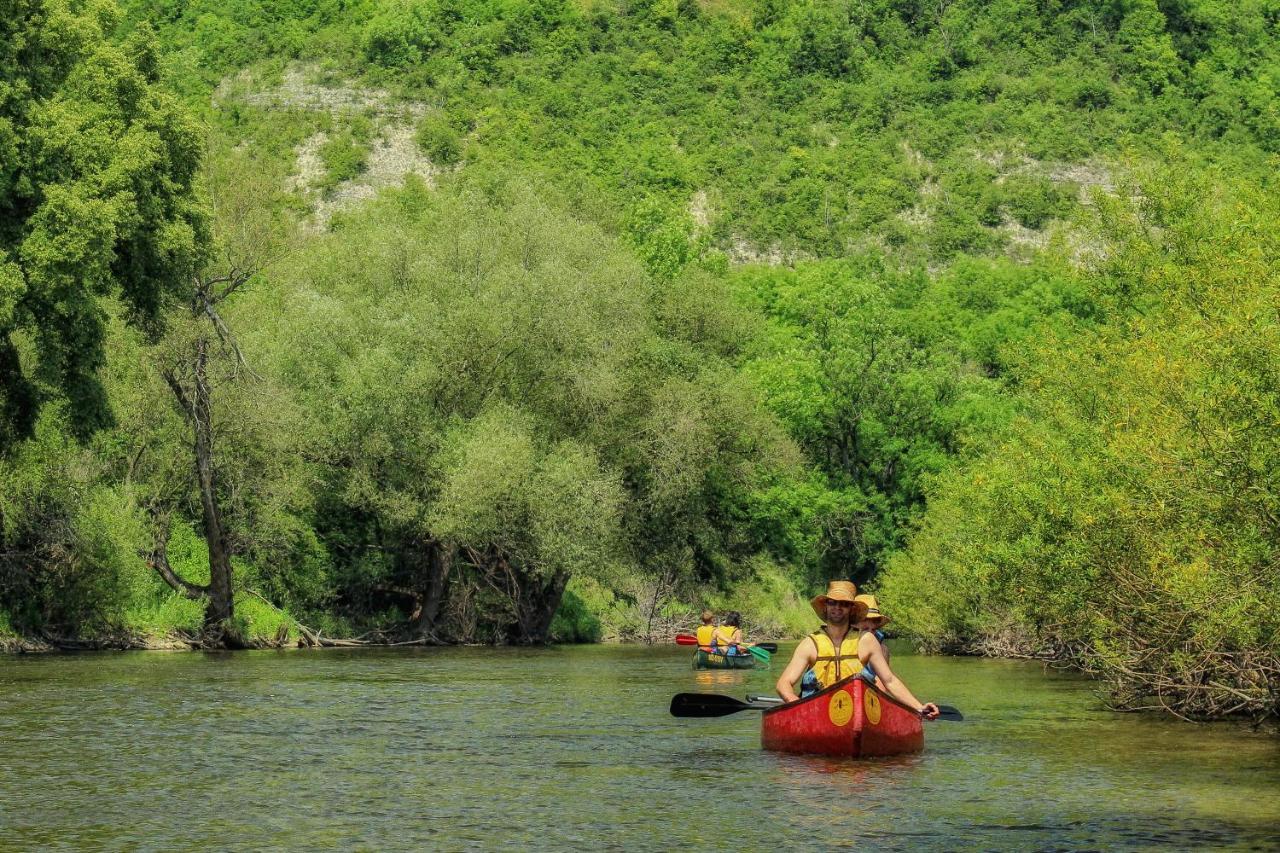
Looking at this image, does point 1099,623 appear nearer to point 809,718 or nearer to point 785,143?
point 809,718

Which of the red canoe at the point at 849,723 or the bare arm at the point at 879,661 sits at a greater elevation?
the bare arm at the point at 879,661

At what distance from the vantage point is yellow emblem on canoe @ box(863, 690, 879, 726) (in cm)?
1994

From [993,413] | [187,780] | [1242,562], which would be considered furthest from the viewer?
[993,413]

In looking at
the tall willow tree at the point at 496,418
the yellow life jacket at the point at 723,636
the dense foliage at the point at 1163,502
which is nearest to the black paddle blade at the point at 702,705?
the dense foliage at the point at 1163,502

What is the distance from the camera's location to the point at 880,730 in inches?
797

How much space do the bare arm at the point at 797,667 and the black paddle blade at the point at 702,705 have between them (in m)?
2.65

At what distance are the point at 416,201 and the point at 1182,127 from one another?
216ft

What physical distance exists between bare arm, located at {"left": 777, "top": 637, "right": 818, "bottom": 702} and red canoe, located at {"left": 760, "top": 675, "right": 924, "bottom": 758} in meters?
0.19

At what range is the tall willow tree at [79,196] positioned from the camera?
1337 inches

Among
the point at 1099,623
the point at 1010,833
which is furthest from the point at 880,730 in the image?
the point at 1099,623

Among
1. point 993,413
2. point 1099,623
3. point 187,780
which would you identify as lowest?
point 187,780

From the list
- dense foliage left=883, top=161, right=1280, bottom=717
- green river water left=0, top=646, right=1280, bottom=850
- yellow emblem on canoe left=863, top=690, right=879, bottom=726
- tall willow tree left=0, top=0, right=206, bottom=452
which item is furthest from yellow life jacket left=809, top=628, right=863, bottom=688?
tall willow tree left=0, top=0, right=206, bottom=452

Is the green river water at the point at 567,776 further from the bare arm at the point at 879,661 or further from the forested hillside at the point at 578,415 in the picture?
the forested hillside at the point at 578,415

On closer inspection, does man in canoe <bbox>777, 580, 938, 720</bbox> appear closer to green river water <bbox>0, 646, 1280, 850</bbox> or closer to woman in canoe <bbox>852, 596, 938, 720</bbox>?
woman in canoe <bbox>852, 596, 938, 720</bbox>
